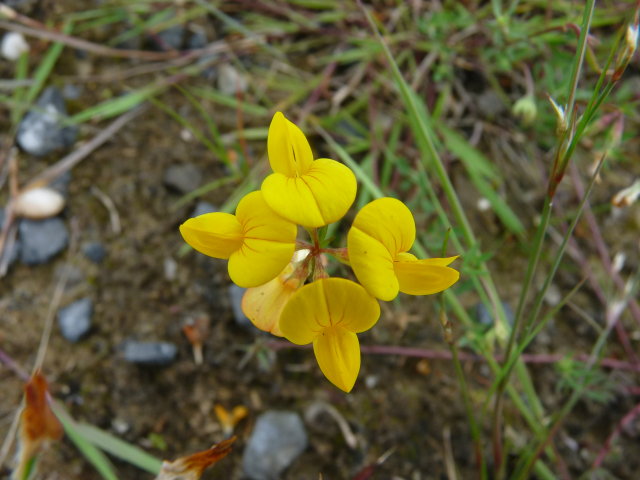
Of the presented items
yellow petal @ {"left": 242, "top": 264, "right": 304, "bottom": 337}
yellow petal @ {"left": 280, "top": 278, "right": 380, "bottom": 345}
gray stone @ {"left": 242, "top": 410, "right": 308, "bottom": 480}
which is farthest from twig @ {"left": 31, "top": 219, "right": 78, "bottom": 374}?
yellow petal @ {"left": 280, "top": 278, "right": 380, "bottom": 345}

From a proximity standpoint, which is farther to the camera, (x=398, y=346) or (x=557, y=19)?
(x=557, y=19)

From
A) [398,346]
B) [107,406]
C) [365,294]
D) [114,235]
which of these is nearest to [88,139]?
[114,235]

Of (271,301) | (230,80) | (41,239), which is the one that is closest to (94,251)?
(41,239)

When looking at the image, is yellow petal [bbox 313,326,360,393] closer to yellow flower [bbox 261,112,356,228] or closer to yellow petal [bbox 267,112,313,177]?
yellow flower [bbox 261,112,356,228]

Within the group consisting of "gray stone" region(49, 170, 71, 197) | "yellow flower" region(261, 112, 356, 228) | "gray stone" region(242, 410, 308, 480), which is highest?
"yellow flower" region(261, 112, 356, 228)

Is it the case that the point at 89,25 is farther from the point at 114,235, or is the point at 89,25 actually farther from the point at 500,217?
the point at 500,217

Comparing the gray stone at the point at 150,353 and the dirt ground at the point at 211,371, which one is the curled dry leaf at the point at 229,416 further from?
the gray stone at the point at 150,353

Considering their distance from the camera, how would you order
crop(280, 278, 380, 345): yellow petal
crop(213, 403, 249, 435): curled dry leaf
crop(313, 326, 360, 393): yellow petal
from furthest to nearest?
crop(213, 403, 249, 435): curled dry leaf < crop(313, 326, 360, 393): yellow petal < crop(280, 278, 380, 345): yellow petal
